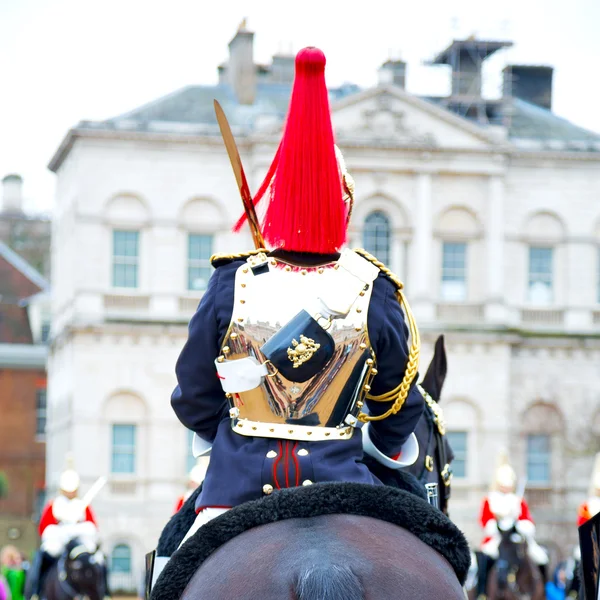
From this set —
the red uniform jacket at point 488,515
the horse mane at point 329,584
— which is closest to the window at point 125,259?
the red uniform jacket at point 488,515

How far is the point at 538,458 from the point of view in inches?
1694

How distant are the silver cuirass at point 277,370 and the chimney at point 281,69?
141 feet

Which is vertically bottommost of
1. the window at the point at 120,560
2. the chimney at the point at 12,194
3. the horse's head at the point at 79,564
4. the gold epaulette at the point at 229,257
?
the window at the point at 120,560

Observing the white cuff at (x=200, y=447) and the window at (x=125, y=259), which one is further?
the window at (x=125, y=259)

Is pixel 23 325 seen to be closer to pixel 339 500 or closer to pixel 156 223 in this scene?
pixel 156 223

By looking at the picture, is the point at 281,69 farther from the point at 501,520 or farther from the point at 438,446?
the point at 438,446

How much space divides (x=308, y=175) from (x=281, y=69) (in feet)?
143

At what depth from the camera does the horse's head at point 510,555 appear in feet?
61.2

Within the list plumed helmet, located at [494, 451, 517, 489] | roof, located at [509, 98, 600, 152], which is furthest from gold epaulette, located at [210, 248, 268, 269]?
roof, located at [509, 98, 600, 152]

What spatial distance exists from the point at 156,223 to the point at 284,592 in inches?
1516

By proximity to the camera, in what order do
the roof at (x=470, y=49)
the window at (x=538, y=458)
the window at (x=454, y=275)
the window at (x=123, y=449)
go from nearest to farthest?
the window at (x=123, y=449) < the window at (x=538, y=458) < the window at (x=454, y=275) < the roof at (x=470, y=49)

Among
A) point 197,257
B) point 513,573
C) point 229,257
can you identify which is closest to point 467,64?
point 197,257

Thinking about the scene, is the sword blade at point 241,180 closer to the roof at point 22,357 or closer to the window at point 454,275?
the window at point 454,275

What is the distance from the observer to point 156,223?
42000 mm
